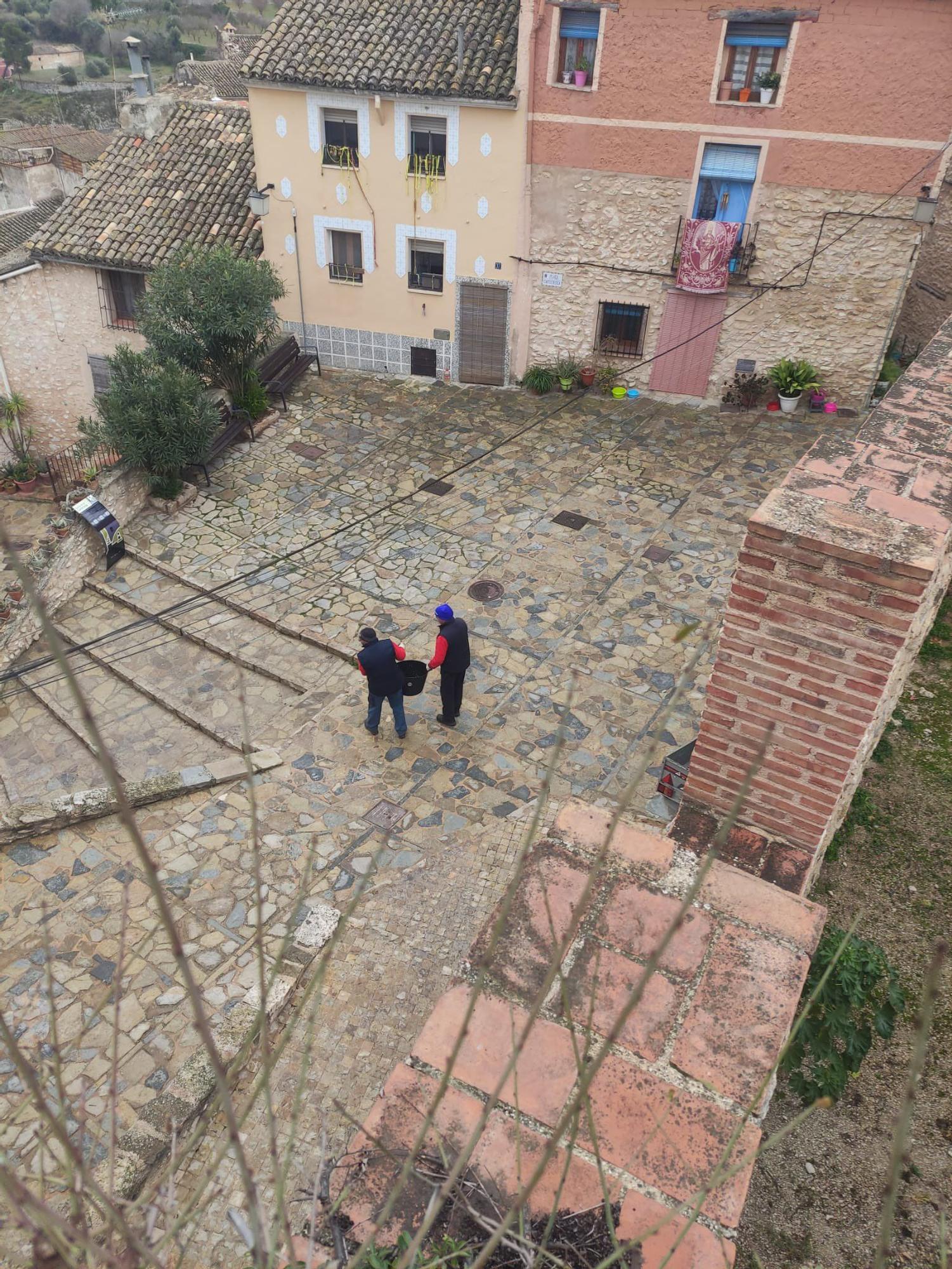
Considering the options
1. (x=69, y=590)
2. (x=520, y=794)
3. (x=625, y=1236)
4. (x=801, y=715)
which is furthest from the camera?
(x=69, y=590)

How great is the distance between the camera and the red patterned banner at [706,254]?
52.0ft

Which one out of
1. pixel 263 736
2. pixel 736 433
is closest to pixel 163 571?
pixel 263 736

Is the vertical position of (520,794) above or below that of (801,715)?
below

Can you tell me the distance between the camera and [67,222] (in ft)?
65.0

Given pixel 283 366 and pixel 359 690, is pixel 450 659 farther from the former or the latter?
pixel 283 366

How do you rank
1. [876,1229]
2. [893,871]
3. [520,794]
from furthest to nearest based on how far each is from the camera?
[520,794] → [893,871] → [876,1229]

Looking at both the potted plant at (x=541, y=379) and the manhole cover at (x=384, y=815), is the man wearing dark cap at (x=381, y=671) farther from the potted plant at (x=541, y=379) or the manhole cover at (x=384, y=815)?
the potted plant at (x=541, y=379)

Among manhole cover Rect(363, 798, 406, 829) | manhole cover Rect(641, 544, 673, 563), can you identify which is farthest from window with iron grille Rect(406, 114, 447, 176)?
manhole cover Rect(363, 798, 406, 829)

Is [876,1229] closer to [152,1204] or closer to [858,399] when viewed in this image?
[152,1204]

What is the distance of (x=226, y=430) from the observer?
15750mm

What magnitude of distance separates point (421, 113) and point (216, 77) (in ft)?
97.2

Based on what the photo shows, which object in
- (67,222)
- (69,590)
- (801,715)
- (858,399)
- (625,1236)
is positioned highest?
(801,715)

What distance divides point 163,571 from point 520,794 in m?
7.04

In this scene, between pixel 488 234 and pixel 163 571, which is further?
pixel 488 234
